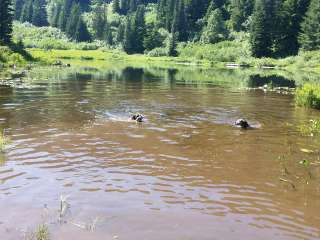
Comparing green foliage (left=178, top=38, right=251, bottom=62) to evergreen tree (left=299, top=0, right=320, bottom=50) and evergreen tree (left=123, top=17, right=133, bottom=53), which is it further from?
evergreen tree (left=123, top=17, right=133, bottom=53)

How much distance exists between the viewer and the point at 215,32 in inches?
5974

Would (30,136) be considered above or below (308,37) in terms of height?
below

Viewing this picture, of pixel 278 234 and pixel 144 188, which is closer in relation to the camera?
pixel 278 234

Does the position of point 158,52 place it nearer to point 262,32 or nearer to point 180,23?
point 180,23

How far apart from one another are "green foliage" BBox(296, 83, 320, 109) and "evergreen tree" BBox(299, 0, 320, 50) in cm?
7761

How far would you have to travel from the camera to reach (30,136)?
21000mm

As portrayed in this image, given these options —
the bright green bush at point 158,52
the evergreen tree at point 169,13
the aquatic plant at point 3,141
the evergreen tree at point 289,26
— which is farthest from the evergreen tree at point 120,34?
the aquatic plant at point 3,141

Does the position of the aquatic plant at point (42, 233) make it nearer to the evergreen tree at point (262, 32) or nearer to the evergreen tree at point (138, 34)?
the evergreen tree at point (262, 32)

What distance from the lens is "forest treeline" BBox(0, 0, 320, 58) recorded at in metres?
112

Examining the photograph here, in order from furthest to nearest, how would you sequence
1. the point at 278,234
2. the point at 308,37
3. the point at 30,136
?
1. the point at 308,37
2. the point at 30,136
3. the point at 278,234

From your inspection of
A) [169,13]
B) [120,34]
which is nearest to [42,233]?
[120,34]

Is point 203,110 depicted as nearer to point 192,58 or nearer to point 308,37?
point 308,37

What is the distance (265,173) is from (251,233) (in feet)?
17.7

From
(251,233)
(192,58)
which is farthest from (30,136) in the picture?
(192,58)
